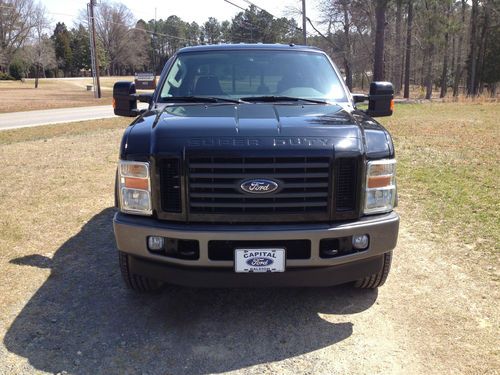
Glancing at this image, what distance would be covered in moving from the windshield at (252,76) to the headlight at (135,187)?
1314 mm

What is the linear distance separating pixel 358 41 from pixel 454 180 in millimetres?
44514

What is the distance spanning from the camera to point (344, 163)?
2980 millimetres

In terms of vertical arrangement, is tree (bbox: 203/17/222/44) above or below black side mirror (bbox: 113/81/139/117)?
above

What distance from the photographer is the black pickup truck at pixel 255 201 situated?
2930mm

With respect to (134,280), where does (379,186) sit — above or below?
above

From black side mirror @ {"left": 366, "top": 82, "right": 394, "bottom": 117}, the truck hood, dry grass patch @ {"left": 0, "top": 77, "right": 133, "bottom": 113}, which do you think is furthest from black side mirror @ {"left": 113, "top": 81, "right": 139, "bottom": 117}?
dry grass patch @ {"left": 0, "top": 77, "right": 133, "bottom": 113}

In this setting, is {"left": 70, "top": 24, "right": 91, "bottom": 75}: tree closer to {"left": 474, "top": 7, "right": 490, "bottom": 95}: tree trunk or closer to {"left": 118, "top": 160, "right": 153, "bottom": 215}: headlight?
{"left": 474, "top": 7, "right": 490, "bottom": 95}: tree trunk

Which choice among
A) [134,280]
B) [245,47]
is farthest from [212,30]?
[134,280]

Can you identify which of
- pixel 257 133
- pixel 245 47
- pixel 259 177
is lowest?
pixel 259 177

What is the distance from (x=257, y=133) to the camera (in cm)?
301

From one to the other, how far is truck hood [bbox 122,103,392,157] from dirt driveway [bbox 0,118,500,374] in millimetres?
1221

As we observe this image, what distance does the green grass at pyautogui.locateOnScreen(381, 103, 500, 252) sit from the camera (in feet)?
17.2

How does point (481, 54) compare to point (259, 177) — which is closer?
point (259, 177)

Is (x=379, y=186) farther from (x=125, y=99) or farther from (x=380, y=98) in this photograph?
(x=125, y=99)
